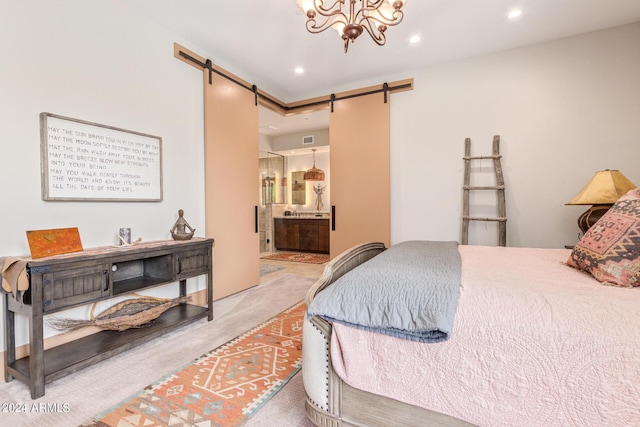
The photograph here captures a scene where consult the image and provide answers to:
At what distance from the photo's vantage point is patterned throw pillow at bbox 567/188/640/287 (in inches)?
49.8

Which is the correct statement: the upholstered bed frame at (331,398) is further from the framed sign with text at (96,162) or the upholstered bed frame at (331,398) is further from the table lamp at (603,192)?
the table lamp at (603,192)

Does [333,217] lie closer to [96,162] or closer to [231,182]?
[231,182]

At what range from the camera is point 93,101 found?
2.30 metres

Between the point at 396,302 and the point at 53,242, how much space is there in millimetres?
2158

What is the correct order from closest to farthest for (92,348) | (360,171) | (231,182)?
1. (92,348)
2. (231,182)
3. (360,171)

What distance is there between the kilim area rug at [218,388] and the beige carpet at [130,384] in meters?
0.08

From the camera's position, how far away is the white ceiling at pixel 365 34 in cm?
257

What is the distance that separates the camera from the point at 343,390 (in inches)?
48.6

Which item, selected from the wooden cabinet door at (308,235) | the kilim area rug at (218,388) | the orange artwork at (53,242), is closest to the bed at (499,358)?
the kilim area rug at (218,388)

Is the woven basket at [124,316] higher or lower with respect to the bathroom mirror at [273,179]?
lower

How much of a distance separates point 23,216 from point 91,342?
99 centimetres

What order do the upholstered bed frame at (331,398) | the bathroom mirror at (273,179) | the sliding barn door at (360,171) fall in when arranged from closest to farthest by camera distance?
the upholstered bed frame at (331,398), the sliding barn door at (360,171), the bathroom mirror at (273,179)

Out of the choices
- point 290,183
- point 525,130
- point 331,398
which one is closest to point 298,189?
point 290,183

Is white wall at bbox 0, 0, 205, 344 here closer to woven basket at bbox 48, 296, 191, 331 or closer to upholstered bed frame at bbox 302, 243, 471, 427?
woven basket at bbox 48, 296, 191, 331
